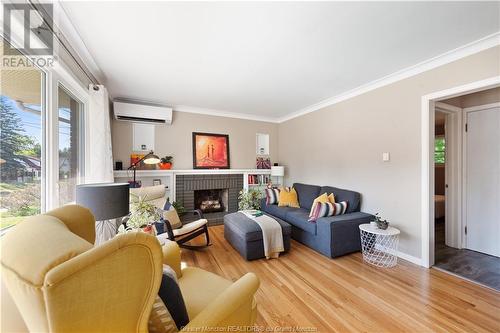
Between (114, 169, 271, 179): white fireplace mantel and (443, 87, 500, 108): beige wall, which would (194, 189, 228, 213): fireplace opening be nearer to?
(114, 169, 271, 179): white fireplace mantel

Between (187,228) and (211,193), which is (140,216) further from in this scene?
(211,193)

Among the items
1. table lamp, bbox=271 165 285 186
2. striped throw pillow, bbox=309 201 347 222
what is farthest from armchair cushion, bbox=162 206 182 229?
table lamp, bbox=271 165 285 186

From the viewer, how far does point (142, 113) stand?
3.84 metres

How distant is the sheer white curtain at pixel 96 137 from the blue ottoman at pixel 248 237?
6.05 ft

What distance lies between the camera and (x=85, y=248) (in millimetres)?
680

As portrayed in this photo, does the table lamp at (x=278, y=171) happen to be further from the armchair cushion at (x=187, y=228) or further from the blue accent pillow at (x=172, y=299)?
the blue accent pillow at (x=172, y=299)

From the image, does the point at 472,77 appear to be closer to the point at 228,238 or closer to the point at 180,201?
the point at 228,238

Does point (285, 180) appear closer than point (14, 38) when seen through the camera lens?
No

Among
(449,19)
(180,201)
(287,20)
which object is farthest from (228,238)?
(449,19)

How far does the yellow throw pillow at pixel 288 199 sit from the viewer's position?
401 centimetres

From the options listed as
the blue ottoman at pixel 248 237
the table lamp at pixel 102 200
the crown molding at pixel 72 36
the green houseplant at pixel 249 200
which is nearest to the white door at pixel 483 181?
the blue ottoman at pixel 248 237

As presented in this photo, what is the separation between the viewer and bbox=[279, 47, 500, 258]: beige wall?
2.33m

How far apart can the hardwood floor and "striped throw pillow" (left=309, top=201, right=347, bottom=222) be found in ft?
1.83

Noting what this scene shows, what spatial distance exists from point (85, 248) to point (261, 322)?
148 centimetres
